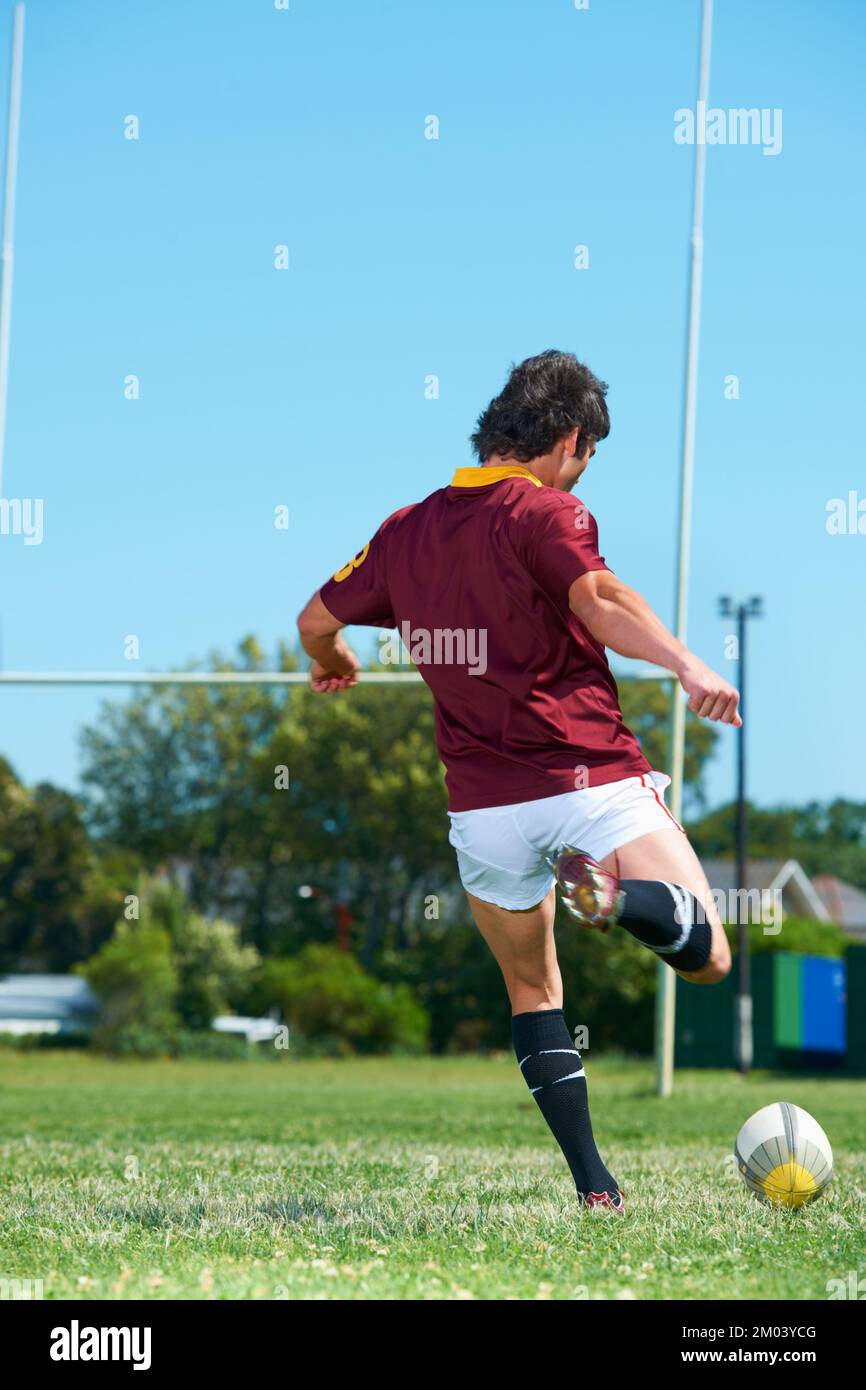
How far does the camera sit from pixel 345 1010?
85.3ft

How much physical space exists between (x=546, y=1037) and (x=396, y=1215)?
20.8 inches

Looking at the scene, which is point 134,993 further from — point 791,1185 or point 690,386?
point 791,1185

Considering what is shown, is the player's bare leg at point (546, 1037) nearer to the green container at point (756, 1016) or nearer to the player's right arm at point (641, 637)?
the player's right arm at point (641, 637)

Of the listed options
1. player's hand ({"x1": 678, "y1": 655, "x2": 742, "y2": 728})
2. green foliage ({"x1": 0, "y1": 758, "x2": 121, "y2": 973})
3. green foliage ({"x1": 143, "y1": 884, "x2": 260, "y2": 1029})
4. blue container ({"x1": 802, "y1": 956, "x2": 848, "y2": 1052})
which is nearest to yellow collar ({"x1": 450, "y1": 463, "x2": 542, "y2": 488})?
player's hand ({"x1": 678, "y1": 655, "x2": 742, "y2": 728})

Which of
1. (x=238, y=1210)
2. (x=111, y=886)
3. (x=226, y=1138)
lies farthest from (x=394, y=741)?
(x=238, y=1210)

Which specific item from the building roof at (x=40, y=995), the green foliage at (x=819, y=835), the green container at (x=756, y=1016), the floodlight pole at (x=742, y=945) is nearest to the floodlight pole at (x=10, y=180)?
the floodlight pole at (x=742, y=945)

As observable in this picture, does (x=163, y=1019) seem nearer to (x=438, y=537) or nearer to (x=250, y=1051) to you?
(x=250, y=1051)

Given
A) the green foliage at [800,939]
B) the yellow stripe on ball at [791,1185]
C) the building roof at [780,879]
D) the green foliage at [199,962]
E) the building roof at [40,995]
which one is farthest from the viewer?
the building roof at [780,879]

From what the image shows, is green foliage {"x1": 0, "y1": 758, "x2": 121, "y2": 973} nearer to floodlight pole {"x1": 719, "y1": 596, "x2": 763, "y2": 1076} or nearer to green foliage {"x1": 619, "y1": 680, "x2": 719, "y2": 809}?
green foliage {"x1": 619, "y1": 680, "x2": 719, "y2": 809}

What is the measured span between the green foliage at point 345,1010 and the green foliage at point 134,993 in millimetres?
2034

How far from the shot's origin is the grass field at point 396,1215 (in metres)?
2.46

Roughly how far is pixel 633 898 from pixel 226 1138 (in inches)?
161

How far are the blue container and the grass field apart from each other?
58.9ft

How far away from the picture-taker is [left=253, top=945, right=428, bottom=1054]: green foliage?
85.0ft
